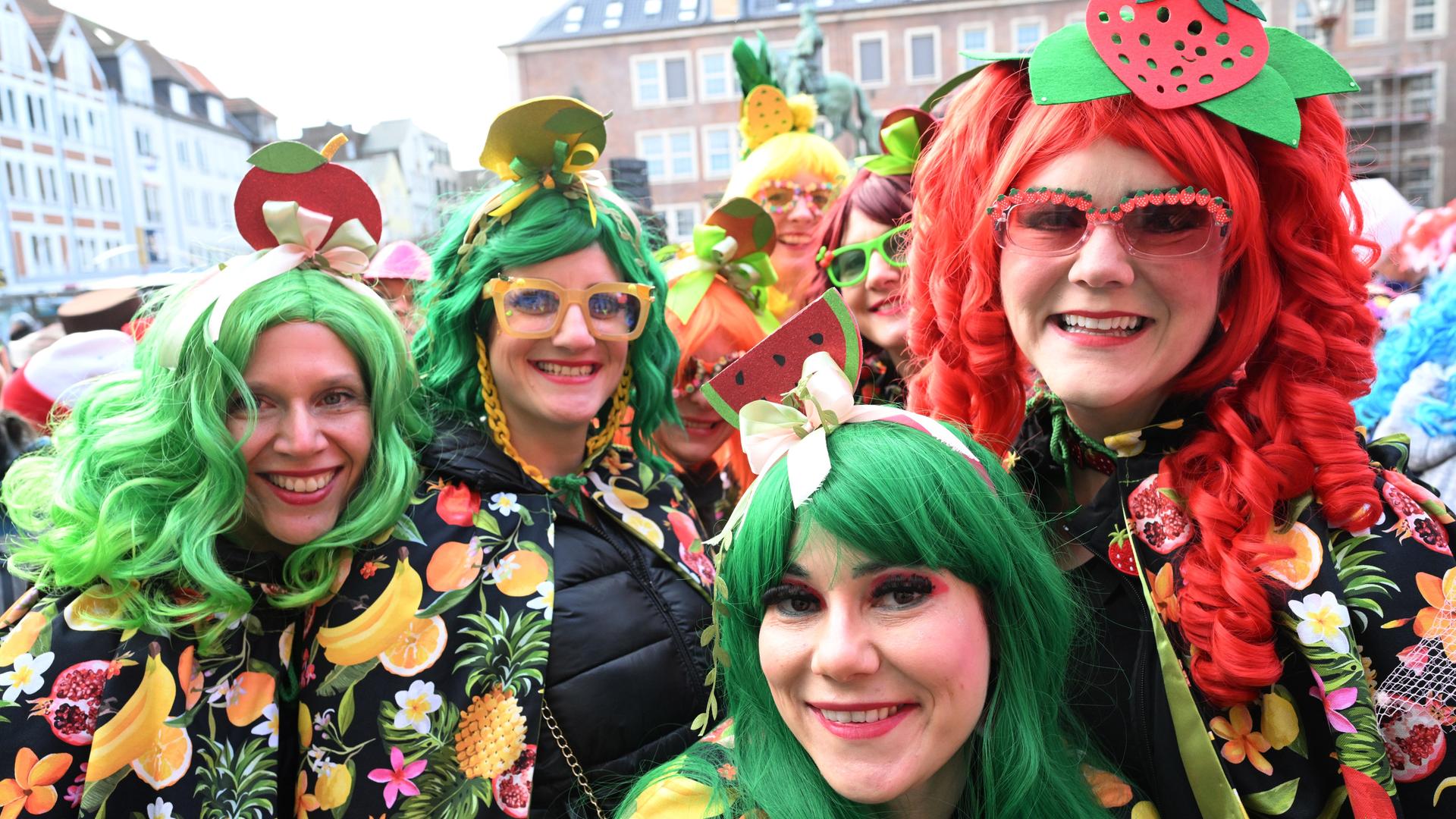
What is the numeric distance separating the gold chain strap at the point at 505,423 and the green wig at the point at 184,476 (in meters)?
0.32

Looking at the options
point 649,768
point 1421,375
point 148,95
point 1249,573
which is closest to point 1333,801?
point 1249,573

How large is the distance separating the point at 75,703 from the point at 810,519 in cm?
162

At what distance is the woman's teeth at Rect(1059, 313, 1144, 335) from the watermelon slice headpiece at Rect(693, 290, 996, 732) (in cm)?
34

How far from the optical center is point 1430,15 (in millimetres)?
33469

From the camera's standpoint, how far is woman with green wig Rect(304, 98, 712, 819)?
2.38 m

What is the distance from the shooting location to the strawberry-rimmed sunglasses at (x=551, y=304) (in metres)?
2.80

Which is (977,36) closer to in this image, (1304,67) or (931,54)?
(931,54)

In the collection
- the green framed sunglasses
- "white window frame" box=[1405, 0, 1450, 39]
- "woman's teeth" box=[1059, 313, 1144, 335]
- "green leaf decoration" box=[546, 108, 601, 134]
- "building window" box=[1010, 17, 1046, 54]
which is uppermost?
"building window" box=[1010, 17, 1046, 54]

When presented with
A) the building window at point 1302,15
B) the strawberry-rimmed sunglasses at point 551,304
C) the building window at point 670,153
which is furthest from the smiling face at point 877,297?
the building window at point 1302,15

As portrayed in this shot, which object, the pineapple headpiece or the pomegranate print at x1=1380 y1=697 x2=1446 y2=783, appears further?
the pineapple headpiece

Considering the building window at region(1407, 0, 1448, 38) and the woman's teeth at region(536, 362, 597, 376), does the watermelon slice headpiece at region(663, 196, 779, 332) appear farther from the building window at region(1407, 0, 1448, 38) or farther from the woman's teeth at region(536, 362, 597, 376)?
the building window at region(1407, 0, 1448, 38)

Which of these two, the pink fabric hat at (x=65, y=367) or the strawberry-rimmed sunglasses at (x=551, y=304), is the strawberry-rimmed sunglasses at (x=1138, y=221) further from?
the pink fabric hat at (x=65, y=367)

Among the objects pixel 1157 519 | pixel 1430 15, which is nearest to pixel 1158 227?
pixel 1157 519

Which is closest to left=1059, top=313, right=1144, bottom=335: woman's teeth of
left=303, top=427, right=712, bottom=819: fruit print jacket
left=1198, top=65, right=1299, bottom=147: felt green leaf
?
left=1198, top=65, right=1299, bottom=147: felt green leaf
